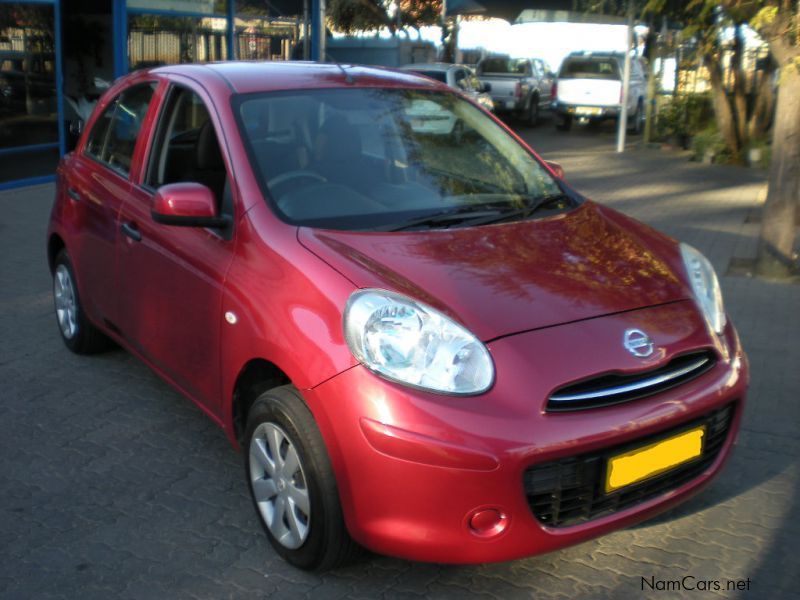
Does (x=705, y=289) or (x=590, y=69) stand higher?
(x=590, y=69)

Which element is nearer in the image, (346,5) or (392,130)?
(392,130)

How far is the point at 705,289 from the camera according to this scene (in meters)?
3.83

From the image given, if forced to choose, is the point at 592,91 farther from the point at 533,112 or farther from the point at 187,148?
the point at 187,148

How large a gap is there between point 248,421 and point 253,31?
49.6 ft

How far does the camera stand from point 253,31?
17.5 metres

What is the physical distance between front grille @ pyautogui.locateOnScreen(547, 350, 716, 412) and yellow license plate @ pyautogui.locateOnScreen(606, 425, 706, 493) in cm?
18

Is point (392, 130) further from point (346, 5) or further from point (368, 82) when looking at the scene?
point (346, 5)

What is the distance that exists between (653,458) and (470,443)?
0.71 meters

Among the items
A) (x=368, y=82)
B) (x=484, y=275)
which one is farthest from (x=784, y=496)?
(x=368, y=82)

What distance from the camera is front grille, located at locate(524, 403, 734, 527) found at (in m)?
3.01

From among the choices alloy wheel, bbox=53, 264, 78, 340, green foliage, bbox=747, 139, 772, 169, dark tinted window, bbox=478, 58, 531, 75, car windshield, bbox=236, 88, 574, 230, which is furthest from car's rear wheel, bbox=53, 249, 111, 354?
dark tinted window, bbox=478, 58, 531, 75

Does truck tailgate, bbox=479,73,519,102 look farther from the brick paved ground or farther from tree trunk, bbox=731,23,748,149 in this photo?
the brick paved ground

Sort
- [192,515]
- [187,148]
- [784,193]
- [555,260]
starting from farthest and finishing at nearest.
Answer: [784,193]
[187,148]
[192,515]
[555,260]

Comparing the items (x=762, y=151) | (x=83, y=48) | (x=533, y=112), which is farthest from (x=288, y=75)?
(x=533, y=112)
